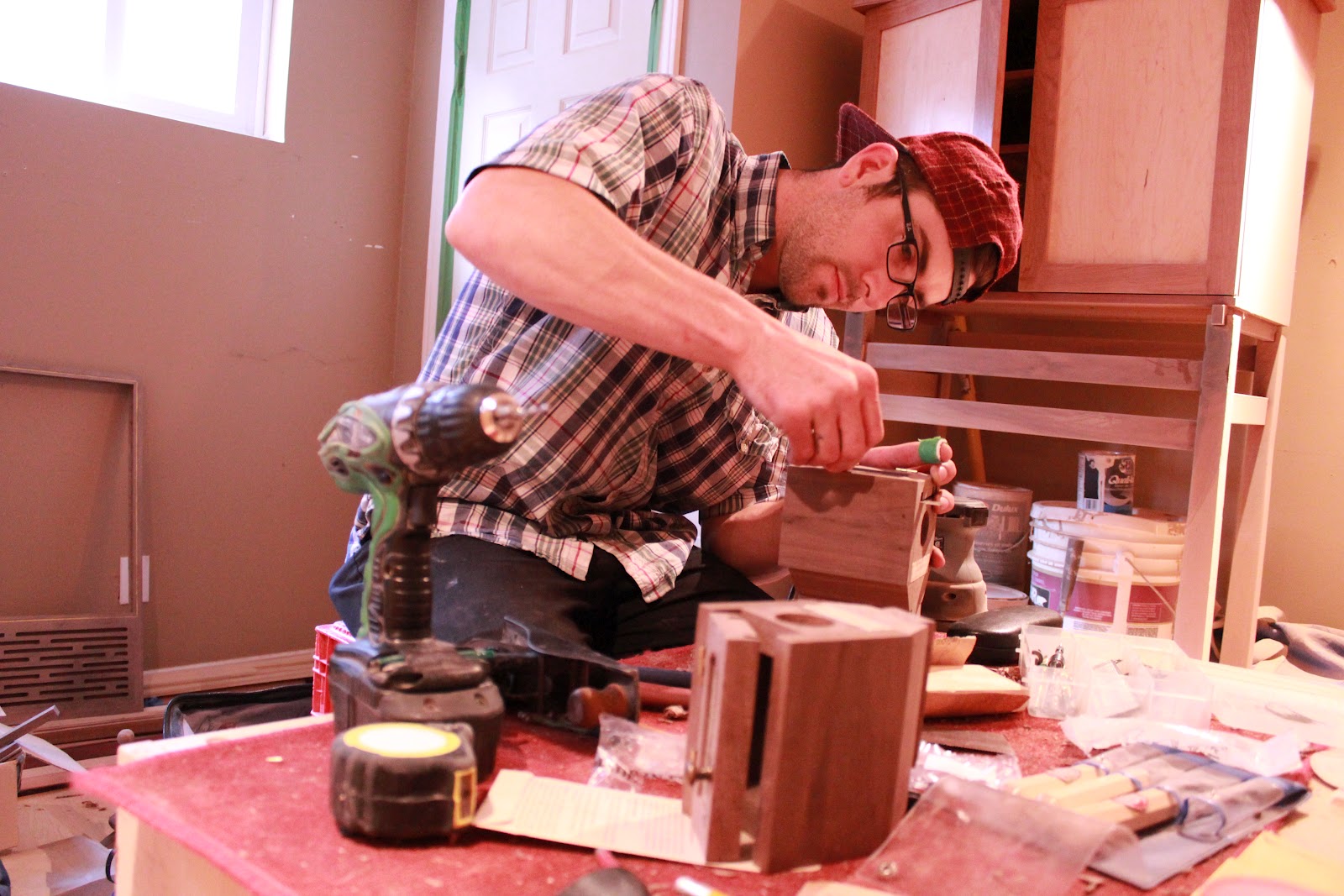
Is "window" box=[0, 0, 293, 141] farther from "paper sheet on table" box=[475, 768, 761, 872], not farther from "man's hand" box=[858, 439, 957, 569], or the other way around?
"paper sheet on table" box=[475, 768, 761, 872]

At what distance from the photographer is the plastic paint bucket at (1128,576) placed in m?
1.89

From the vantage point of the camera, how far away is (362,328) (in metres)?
2.99

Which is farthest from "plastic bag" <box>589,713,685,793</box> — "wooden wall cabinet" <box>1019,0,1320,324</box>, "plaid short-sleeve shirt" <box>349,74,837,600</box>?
"wooden wall cabinet" <box>1019,0,1320,324</box>

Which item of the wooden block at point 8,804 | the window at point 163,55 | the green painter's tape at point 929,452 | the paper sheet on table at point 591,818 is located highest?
the window at point 163,55

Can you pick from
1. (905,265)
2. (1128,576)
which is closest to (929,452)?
(905,265)

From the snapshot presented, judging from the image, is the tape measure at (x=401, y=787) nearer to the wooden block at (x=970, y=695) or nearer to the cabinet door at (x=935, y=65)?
the wooden block at (x=970, y=695)

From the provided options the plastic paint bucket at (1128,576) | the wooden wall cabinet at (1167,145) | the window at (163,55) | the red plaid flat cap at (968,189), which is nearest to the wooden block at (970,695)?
the red plaid flat cap at (968,189)

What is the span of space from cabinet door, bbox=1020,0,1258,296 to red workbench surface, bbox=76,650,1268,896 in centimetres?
146

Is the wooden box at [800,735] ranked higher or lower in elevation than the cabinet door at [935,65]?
lower

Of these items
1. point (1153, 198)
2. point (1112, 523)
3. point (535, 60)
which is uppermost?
point (535, 60)

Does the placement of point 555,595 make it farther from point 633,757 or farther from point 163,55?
point 163,55

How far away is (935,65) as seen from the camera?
2078mm

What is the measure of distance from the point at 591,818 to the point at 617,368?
2.16 feet

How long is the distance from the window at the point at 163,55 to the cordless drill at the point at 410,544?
2.32 meters
